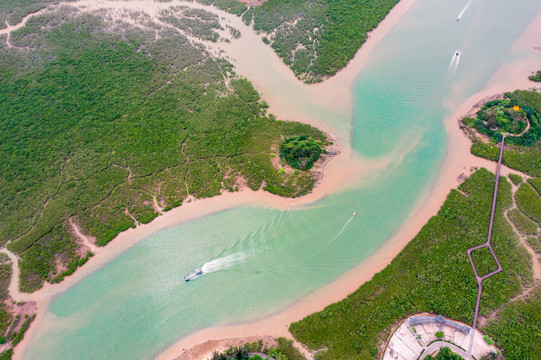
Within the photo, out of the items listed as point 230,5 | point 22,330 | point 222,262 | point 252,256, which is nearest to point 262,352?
point 252,256

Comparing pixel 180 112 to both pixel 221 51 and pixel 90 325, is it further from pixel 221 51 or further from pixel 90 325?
pixel 90 325

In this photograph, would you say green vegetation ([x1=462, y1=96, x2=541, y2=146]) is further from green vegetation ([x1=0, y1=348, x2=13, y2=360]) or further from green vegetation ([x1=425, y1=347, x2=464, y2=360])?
green vegetation ([x1=0, y1=348, x2=13, y2=360])

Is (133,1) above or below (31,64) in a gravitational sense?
above

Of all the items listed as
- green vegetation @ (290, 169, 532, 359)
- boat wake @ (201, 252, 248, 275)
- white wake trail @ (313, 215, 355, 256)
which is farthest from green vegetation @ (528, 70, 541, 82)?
boat wake @ (201, 252, 248, 275)

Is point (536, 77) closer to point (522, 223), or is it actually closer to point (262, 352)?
point (522, 223)

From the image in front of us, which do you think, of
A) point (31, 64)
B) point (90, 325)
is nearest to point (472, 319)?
point (90, 325)

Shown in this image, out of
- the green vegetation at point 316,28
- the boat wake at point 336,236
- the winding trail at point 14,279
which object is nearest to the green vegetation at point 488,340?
the boat wake at point 336,236

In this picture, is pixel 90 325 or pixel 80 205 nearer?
pixel 90 325
